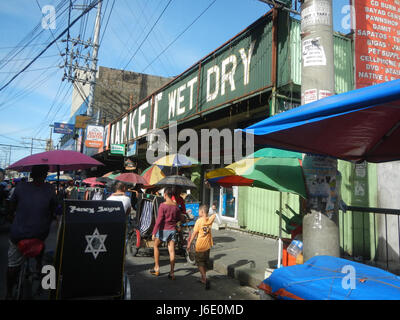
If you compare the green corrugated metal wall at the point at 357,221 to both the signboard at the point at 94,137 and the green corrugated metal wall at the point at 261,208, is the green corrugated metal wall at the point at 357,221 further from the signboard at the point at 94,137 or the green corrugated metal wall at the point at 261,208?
the signboard at the point at 94,137

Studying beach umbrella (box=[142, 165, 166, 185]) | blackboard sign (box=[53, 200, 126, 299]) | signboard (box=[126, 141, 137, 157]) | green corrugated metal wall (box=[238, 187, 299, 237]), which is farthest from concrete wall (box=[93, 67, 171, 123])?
blackboard sign (box=[53, 200, 126, 299])

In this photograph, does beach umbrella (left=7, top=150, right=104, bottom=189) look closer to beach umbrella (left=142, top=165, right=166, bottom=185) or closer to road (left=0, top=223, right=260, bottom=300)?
road (left=0, top=223, right=260, bottom=300)

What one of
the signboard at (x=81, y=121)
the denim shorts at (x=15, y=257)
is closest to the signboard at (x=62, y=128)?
the signboard at (x=81, y=121)

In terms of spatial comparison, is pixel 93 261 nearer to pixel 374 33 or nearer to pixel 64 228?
pixel 64 228

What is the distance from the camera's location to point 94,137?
22.1 meters

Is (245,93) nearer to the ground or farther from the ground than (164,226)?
farther from the ground

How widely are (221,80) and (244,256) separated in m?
5.99

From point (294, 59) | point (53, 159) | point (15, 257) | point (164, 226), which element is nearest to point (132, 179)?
point (164, 226)

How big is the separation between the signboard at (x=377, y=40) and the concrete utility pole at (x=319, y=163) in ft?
16.1

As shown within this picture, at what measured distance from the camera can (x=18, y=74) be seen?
12.9m

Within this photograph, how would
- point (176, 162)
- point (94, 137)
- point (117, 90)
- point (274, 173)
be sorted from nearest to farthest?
point (274, 173), point (176, 162), point (94, 137), point (117, 90)

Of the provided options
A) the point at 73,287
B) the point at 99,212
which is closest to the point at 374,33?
the point at 99,212

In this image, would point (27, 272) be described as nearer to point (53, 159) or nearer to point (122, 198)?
point (53, 159)
